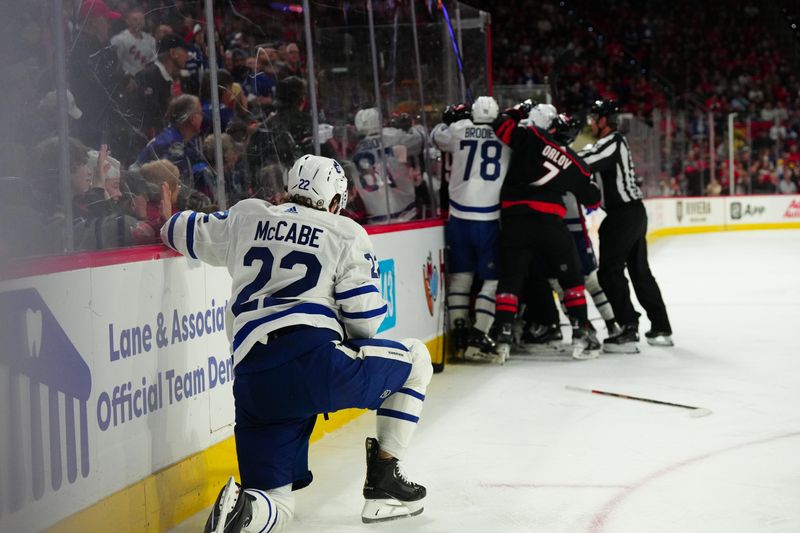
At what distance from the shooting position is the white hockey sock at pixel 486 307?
19.5 feet

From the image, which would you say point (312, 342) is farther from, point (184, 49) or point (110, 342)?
point (184, 49)

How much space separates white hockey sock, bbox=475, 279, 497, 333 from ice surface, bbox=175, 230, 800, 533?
0.92 feet

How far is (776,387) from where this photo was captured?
4961 mm

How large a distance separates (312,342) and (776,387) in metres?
3.13

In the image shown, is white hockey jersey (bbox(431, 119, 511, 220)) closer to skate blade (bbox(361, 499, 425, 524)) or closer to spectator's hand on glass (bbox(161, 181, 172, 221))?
spectator's hand on glass (bbox(161, 181, 172, 221))

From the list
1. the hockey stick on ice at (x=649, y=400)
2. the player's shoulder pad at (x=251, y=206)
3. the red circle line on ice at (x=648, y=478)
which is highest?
the player's shoulder pad at (x=251, y=206)

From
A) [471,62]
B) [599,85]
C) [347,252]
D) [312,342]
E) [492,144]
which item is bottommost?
[312,342]

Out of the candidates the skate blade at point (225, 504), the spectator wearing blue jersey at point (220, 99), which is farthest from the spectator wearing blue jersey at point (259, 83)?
the skate blade at point (225, 504)

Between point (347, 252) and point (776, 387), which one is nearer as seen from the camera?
point (347, 252)

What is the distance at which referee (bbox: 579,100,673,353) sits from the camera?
6.12 meters

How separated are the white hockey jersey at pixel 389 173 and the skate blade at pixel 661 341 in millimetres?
1776

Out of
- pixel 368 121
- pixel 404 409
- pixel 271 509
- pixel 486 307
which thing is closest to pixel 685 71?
pixel 486 307

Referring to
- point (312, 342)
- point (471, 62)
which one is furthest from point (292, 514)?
point (471, 62)

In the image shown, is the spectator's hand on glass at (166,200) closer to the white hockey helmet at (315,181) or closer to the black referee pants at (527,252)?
the white hockey helmet at (315,181)
